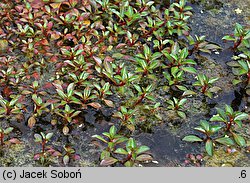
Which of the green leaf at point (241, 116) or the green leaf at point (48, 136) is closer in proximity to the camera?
the green leaf at point (48, 136)

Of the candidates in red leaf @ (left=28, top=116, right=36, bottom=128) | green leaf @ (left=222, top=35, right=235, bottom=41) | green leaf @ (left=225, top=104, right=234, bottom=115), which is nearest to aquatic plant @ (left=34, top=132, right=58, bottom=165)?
red leaf @ (left=28, top=116, right=36, bottom=128)

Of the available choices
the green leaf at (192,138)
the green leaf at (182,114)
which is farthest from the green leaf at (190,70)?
the green leaf at (192,138)

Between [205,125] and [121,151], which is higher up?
[205,125]

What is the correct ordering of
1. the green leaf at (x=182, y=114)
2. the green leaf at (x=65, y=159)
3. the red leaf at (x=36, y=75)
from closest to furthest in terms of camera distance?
the green leaf at (x=65, y=159) → the green leaf at (x=182, y=114) → the red leaf at (x=36, y=75)

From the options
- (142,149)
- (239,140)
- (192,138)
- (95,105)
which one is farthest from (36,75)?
(239,140)

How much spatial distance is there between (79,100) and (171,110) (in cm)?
90

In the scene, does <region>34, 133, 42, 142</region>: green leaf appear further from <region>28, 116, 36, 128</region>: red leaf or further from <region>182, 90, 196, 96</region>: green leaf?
<region>182, 90, 196, 96</region>: green leaf

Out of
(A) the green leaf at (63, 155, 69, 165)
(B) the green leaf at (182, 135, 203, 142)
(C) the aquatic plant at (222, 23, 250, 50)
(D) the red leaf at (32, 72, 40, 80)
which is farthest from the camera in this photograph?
(C) the aquatic plant at (222, 23, 250, 50)

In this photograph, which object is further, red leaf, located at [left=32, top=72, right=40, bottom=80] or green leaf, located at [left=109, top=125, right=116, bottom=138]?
red leaf, located at [left=32, top=72, right=40, bottom=80]

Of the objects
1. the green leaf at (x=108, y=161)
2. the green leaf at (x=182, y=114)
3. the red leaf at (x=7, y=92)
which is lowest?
the green leaf at (x=108, y=161)

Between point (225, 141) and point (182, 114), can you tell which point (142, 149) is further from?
point (225, 141)

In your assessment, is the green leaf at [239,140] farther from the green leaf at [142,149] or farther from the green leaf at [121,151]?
the green leaf at [121,151]

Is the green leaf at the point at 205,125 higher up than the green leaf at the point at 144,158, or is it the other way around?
the green leaf at the point at 205,125

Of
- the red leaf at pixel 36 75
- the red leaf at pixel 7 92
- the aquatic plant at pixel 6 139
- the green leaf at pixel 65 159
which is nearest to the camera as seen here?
the green leaf at pixel 65 159
